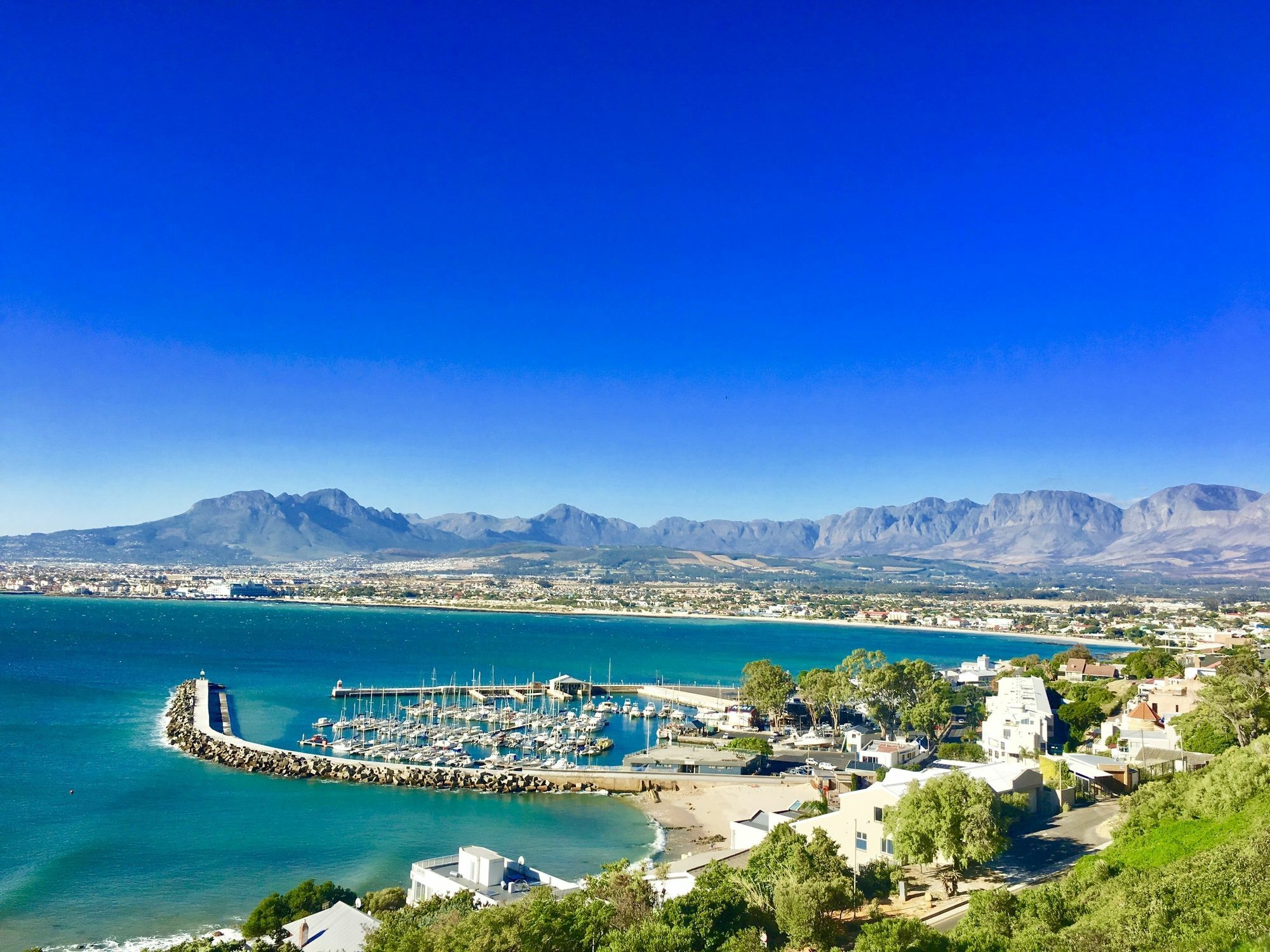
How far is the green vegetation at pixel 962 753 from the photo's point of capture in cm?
2898

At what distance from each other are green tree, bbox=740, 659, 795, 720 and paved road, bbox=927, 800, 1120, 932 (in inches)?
745

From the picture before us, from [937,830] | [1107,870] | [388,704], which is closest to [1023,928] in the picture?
[1107,870]

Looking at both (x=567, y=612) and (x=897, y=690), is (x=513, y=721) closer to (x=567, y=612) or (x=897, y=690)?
(x=897, y=690)

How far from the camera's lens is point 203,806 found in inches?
1024

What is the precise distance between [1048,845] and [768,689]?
2171cm

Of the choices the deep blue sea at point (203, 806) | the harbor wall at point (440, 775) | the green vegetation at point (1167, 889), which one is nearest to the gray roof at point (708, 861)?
the deep blue sea at point (203, 806)

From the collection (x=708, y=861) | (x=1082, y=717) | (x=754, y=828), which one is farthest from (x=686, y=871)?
(x=1082, y=717)

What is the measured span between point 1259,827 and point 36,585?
167 meters

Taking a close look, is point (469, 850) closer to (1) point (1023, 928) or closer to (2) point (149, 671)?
(1) point (1023, 928)

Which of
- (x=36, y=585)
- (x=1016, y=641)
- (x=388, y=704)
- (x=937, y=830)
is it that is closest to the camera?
(x=937, y=830)

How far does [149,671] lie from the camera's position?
55.2 m

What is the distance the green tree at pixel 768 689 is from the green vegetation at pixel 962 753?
9.24 metres

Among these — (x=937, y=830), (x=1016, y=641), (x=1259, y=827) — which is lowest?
(x=1016, y=641)

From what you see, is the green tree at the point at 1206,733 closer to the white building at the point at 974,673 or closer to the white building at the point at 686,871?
the white building at the point at 686,871
